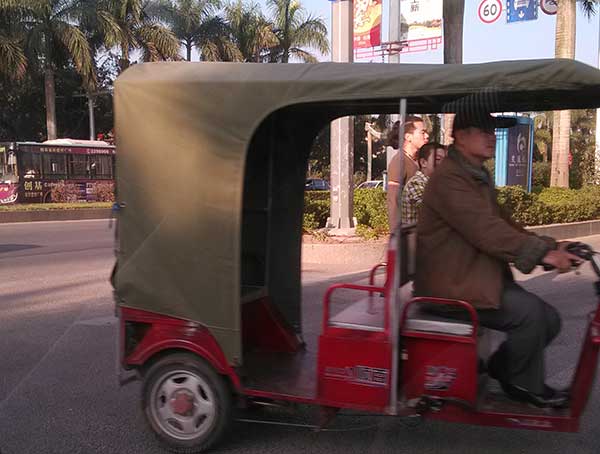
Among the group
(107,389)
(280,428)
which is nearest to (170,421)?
(280,428)

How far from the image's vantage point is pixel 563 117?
1969cm

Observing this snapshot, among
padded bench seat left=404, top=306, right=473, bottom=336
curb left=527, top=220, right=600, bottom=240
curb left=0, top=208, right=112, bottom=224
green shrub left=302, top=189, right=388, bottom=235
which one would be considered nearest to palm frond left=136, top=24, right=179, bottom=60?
curb left=0, top=208, right=112, bottom=224

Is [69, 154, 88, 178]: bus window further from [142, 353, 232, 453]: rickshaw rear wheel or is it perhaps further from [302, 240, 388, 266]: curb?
[142, 353, 232, 453]: rickshaw rear wheel

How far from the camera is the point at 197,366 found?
3.84m

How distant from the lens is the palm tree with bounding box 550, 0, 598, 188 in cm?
1972

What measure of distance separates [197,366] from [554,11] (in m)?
18.9

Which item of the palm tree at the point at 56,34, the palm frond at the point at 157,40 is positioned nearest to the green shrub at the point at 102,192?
the palm tree at the point at 56,34

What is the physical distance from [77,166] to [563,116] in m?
19.0

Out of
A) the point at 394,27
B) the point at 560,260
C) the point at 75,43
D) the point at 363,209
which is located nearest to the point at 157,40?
the point at 75,43

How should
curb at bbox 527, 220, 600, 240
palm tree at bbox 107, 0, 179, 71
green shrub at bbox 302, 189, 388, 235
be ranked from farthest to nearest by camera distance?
palm tree at bbox 107, 0, 179, 71, curb at bbox 527, 220, 600, 240, green shrub at bbox 302, 189, 388, 235

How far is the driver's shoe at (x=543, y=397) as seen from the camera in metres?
3.53

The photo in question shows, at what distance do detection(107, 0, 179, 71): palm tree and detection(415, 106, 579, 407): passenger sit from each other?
30.0 meters

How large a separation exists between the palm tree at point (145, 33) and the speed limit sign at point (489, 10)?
1895cm

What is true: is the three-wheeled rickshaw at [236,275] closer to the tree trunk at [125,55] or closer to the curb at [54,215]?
the curb at [54,215]
